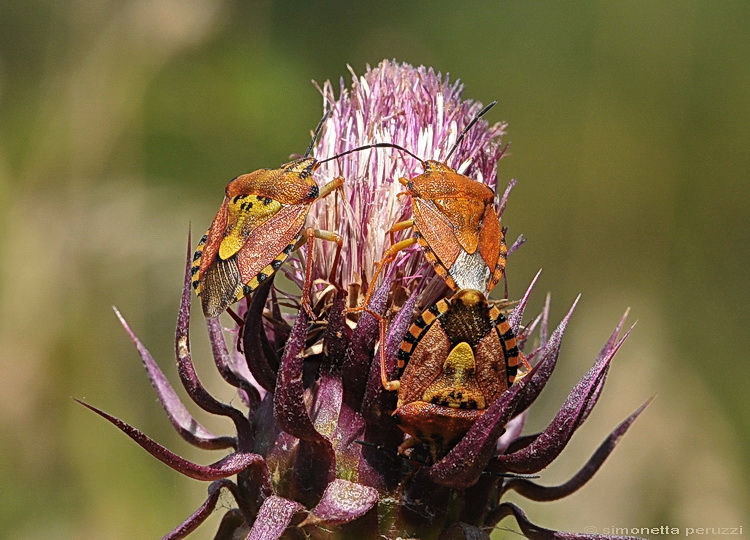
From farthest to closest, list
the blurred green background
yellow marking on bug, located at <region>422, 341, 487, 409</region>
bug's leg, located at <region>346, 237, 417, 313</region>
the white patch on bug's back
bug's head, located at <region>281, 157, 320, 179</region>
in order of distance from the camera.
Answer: the blurred green background
bug's head, located at <region>281, 157, 320, 179</region>
bug's leg, located at <region>346, 237, 417, 313</region>
the white patch on bug's back
yellow marking on bug, located at <region>422, 341, 487, 409</region>

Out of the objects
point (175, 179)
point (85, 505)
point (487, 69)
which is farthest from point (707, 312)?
point (85, 505)

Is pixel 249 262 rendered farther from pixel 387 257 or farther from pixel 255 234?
pixel 387 257

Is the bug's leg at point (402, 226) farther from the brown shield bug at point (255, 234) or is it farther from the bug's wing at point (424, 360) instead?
the bug's wing at point (424, 360)

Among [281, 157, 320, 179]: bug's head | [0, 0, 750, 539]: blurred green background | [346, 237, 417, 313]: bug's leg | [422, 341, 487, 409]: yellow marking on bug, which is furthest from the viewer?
[0, 0, 750, 539]: blurred green background

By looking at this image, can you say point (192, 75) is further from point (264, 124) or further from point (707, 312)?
point (707, 312)

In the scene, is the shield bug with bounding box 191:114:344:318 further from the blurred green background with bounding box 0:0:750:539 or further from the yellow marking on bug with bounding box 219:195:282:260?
the blurred green background with bounding box 0:0:750:539

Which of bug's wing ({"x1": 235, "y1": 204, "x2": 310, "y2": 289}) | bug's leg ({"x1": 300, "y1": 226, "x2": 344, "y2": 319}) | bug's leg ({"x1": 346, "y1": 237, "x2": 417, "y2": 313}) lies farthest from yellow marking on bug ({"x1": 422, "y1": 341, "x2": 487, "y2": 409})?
bug's wing ({"x1": 235, "y1": 204, "x2": 310, "y2": 289})

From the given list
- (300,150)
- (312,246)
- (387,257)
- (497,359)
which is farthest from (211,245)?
(300,150)
